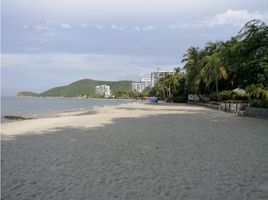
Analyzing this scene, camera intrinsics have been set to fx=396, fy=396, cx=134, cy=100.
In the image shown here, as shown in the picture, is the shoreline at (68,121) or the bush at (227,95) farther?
the bush at (227,95)

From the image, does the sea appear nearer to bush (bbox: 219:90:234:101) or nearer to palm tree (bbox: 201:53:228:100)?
palm tree (bbox: 201:53:228:100)

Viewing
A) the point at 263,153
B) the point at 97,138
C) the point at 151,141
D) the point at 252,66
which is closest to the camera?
the point at 263,153

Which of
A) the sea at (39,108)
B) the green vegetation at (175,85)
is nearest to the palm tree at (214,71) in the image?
the sea at (39,108)

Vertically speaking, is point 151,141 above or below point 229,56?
below

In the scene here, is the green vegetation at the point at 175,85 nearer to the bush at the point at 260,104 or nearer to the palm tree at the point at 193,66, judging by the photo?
the palm tree at the point at 193,66

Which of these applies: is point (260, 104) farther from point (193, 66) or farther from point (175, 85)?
point (175, 85)

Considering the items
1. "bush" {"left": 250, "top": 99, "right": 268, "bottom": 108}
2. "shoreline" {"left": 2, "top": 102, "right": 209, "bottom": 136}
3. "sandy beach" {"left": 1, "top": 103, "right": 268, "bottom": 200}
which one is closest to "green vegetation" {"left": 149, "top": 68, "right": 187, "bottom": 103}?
"shoreline" {"left": 2, "top": 102, "right": 209, "bottom": 136}

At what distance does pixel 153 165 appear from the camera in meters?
8.25

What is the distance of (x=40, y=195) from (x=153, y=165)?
117 inches

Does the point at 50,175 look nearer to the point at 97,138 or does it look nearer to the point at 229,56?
the point at 97,138

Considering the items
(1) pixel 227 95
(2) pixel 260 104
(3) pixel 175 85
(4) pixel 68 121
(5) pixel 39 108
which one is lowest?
(5) pixel 39 108

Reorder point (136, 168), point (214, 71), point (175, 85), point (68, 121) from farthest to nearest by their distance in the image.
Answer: point (175, 85) → point (214, 71) → point (68, 121) → point (136, 168)

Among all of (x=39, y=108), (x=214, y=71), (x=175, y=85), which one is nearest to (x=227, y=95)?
(x=214, y=71)

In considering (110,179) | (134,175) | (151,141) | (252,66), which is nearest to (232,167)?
(134,175)
